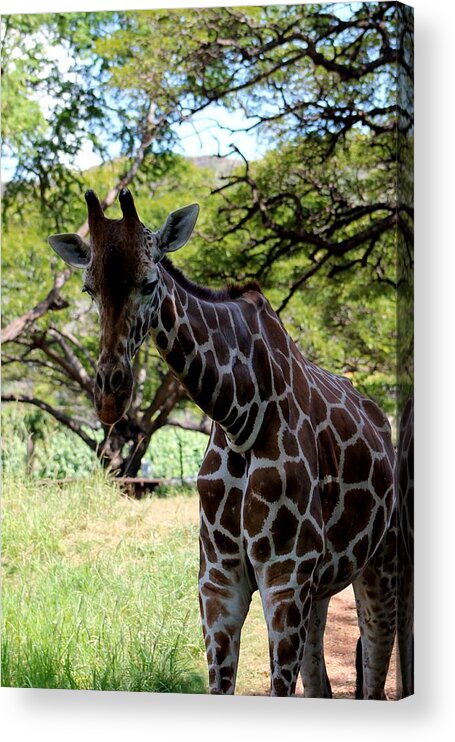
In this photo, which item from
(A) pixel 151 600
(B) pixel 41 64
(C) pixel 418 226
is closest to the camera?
(C) pixel 418 226

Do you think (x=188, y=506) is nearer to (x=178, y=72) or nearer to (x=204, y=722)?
(x=204, y=722)

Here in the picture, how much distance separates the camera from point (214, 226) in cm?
517

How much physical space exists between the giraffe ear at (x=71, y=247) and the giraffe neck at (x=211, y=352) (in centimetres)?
34

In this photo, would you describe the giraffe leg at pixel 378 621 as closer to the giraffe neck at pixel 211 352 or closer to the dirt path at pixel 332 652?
the dirt path at pixel 332 652

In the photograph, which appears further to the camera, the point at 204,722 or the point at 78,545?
the point at 78,545

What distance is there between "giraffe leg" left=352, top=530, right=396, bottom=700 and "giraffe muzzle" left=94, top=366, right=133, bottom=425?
1281 mm

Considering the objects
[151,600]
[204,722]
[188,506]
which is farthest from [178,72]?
[204,722]

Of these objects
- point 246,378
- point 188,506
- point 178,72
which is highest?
point 178,72

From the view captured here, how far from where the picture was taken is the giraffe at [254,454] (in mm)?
4023

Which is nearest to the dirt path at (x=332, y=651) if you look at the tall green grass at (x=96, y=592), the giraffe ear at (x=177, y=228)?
the tall green grass at (x=96, y=592)

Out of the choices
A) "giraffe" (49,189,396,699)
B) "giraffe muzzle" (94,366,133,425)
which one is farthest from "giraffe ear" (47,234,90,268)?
"giraffe muzzle" (94,366,133,425)

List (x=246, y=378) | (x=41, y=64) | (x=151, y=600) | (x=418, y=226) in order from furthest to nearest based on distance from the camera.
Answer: (x=41, y=64) → (x=151, y=600) → (x=418, y=226) → (x=246, y=378)

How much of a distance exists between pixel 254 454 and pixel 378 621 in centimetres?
88

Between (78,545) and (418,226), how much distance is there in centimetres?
200
